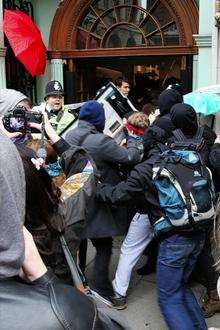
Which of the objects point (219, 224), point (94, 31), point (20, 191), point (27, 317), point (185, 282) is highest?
point (94, 31)

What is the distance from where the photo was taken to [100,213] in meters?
3.64

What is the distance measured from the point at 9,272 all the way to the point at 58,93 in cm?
472

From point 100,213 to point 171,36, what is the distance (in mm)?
4984

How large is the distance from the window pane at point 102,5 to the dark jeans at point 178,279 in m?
5.92

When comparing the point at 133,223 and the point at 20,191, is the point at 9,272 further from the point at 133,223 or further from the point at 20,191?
the point at 133,223

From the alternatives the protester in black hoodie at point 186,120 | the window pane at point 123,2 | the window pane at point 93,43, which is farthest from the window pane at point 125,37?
the protester in black hoodie at point 186,120

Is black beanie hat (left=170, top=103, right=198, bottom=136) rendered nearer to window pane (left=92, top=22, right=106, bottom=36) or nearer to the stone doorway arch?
the stone doorway arch

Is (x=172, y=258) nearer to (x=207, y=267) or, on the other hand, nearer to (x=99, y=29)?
(x=207, y=267)

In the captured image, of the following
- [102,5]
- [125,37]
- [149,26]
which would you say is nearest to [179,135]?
[149,26]

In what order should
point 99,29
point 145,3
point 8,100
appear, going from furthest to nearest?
point 99,29
point 145,3
point 8,100

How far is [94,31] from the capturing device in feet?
26.8

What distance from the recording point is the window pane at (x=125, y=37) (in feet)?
25.6

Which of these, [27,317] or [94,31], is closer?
[27,317]

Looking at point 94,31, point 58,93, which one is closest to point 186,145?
point 58,93
